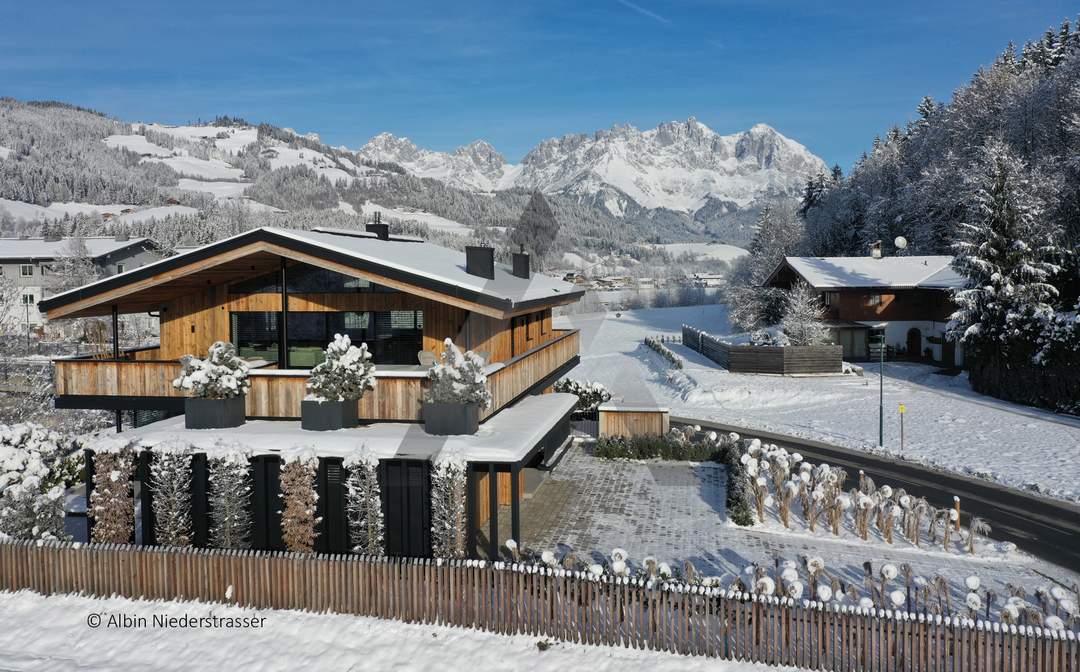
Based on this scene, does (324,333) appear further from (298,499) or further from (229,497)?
(298,499)

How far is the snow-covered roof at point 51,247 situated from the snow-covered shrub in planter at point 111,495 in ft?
202

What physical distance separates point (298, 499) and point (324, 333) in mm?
5531

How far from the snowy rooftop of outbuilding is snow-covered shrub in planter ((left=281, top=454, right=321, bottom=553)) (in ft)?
0.81

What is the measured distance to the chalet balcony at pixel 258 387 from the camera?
14.7 metres

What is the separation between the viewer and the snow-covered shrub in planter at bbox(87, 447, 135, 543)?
1282 cm

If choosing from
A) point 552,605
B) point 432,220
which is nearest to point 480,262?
point 552,605

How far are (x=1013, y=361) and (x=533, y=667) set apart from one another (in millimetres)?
29768

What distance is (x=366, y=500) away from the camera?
12.4 metres

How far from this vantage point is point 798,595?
10180 millimetres

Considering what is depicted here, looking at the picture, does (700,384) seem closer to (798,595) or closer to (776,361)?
(776,361)

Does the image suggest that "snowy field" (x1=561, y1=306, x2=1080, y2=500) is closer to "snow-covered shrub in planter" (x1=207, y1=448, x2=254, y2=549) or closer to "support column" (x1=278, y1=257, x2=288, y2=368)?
"support column" (x1=278, y1=257, x2=288, y2=368)

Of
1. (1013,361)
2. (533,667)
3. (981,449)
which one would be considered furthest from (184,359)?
(1013,361)

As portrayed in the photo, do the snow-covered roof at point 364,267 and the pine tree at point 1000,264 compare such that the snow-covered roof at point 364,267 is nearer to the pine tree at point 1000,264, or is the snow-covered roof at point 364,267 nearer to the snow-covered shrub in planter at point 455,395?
the snow-covered shrub in planter at point 455,395

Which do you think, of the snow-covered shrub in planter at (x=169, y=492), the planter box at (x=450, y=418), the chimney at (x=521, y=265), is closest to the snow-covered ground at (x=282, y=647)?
the snow-covered shrub in planter at (x=169, y=492)
